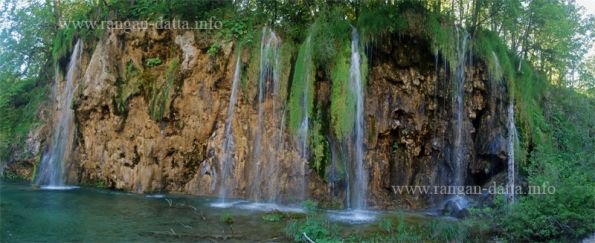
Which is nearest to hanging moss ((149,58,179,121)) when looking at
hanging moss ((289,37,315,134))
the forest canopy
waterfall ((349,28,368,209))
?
the forest canopy

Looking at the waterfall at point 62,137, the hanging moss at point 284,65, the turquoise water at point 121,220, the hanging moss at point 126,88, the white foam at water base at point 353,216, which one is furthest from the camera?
the waterfall at point 62,137

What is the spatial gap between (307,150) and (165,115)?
482cm

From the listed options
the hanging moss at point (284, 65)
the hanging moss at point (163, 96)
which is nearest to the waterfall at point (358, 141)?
the hanging moss at point (284, 65)

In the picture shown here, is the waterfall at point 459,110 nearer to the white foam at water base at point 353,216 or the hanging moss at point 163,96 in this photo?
the white foam at water base at point 353,216

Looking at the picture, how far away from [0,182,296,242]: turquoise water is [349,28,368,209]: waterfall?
115 inches

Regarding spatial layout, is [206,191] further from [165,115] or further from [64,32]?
[64,32]

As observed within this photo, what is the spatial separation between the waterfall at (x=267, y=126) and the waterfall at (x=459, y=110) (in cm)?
464

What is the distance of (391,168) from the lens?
40.0 ft

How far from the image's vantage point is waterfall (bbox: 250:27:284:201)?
12.1 metres

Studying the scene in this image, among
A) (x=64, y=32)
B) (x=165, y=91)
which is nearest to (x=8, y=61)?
(x=64, y=32)

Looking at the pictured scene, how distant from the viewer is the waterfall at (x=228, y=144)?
1266 cm

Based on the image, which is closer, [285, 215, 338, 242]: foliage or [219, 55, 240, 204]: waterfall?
[285, 215, 338, 242]: foliage

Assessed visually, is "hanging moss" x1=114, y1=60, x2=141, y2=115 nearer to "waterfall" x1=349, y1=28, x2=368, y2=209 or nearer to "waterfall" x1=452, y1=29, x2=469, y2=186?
"waterfall" x1=349, y1=28, x2=368, y2=209

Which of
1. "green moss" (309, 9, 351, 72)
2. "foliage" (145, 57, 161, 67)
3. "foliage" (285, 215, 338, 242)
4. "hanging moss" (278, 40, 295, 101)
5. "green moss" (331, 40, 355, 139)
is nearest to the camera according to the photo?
"foliage" (285, 215, 338, 242)
